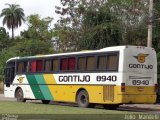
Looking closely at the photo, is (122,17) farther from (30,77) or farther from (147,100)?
(147,100)

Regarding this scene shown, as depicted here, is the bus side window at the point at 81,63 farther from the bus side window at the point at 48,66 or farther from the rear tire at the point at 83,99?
the bus side window at the point at 48,66

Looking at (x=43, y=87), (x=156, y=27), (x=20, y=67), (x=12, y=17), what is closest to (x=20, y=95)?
(x=20, y=67)

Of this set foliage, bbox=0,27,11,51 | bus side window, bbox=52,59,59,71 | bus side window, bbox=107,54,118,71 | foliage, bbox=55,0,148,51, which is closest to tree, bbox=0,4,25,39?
foliage, bbox=0,27,11,51

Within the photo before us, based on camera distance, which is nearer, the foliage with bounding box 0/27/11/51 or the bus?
the bus

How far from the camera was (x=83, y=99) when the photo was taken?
1067 inches

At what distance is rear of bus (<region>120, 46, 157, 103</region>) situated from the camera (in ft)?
81.2

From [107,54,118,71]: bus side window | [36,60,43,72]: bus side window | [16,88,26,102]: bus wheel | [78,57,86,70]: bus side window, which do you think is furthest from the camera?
[16,88,26,102]: bus wheel

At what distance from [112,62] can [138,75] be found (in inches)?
55.3

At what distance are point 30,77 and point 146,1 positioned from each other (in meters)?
11.1

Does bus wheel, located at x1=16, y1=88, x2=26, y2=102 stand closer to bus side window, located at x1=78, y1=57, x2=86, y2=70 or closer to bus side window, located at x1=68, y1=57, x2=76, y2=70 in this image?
bus side window, located at x1=68, y1=57, x2=76, y2=70

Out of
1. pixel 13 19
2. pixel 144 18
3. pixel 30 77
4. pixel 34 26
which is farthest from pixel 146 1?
pixel 13 19

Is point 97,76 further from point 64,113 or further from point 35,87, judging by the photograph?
point 35,87

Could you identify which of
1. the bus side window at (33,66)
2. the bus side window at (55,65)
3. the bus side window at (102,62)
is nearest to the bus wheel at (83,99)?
the bus side window at (102,62)

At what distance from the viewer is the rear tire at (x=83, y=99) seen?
2667 cm
